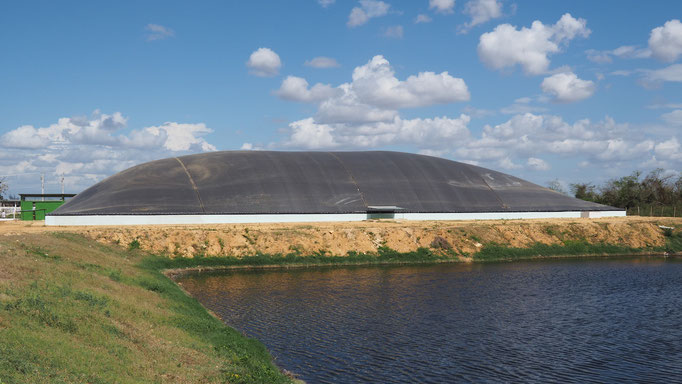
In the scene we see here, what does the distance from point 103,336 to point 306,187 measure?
236 feet

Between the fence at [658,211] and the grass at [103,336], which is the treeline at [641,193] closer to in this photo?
the fence at [658,211]

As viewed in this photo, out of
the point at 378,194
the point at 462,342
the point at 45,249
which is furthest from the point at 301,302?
the point at 378,194

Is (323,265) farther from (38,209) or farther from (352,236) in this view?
(38,209)

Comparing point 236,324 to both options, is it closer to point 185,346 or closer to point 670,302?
point 185,346

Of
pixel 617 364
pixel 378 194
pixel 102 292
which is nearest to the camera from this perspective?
pixel 617 364

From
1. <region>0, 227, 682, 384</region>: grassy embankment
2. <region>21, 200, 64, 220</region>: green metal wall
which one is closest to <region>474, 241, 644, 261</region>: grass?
<region>0, 227, 682, 384</region>: grassy embankment

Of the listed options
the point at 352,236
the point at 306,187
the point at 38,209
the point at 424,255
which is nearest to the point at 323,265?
the point at 352,236

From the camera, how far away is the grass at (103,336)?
1753 cm

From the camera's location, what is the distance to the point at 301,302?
4131cm

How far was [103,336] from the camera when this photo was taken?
70.8 ft

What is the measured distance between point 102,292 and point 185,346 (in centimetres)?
801

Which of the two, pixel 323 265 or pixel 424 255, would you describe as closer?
pixel 323 265

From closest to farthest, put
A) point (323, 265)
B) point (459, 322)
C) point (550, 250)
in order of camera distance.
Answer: point (459, 322) → point (323, 265) → point (550, 250)

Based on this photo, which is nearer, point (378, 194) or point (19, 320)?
point (19, 320)
